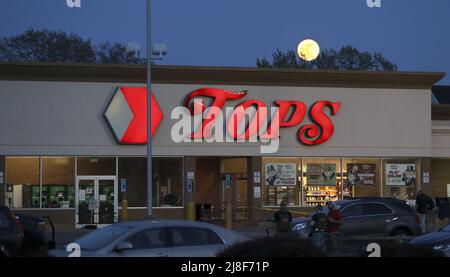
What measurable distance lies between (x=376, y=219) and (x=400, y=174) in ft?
38.1

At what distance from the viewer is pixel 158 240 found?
40.8 ft

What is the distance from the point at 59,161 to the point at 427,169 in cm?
1641

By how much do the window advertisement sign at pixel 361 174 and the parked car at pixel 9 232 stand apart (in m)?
20.1

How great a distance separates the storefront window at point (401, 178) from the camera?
3500 cm

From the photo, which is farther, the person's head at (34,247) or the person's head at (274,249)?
the person's head at (34,247)

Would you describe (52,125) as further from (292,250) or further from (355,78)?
(292,250)

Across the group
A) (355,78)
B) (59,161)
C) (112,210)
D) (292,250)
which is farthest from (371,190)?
(292,250)

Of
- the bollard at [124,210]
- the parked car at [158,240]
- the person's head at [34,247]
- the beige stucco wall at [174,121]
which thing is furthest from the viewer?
the beige stucco wall at [174,121]

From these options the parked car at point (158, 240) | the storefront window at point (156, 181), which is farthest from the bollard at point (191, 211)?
the parked car at point (158, 240)

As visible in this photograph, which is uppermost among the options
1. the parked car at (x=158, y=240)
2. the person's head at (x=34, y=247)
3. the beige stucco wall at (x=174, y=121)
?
the beige stucco wall at (x=174, y=121)

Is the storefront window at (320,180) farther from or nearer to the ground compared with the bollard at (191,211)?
farther from the ground

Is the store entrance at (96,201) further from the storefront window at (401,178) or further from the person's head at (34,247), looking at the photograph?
the person's head at (34,247)

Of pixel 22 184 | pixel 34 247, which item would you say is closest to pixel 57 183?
pixel 22 184

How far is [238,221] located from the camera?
34500 mm
